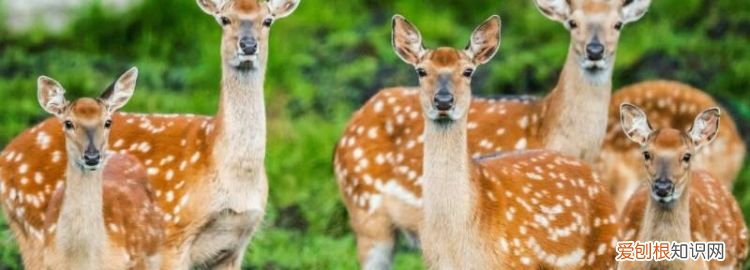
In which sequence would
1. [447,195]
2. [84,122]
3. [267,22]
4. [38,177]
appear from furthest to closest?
1. [38,177]
2. [267,22]
3. [447,195]
4. [84,122]

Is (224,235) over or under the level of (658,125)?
under

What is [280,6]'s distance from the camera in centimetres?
1237

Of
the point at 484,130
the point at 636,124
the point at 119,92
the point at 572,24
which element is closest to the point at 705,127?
the point at 636,124

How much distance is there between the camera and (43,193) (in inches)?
475

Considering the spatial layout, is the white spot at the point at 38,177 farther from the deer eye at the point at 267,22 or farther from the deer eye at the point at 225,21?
the deer eye at the point at 267,22

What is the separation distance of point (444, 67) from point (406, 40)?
0.41 meters

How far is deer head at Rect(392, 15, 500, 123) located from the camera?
1090 centimetres

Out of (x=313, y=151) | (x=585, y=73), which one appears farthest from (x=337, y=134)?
(x=585, y=73)

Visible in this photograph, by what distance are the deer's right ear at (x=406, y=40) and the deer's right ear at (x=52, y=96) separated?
155 centimetres

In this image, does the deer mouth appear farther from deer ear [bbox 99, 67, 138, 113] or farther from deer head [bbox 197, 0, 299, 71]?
Answer: deer ear [bbox 99, 67, 138, 113]

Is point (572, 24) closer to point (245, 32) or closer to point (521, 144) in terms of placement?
point (521, 144)

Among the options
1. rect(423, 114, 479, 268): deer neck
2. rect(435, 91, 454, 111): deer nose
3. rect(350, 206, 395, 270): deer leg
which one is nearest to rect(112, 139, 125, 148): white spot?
rect(350, 206, 395, 270): deer leg

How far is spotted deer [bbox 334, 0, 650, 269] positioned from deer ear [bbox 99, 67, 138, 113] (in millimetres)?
1924

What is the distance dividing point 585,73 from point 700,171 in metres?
0.80
